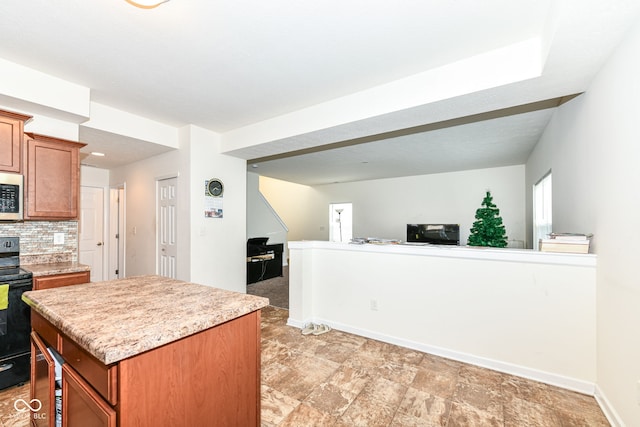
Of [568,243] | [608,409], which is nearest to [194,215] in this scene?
[568,243]

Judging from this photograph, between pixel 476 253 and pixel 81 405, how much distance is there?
2690 millimetres

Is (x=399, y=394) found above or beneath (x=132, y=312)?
beneath

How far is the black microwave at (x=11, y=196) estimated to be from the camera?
2369 mm

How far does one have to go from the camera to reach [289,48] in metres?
2.10

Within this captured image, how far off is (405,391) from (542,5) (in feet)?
8.71

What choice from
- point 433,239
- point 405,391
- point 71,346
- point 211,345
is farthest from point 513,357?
point 433,239

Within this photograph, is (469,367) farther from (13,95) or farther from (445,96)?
(13,95)

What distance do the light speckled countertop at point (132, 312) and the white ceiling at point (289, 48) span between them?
5.45 ft

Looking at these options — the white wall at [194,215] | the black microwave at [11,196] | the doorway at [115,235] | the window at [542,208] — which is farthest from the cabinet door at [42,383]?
the window at [542,208]

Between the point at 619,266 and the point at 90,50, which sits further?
the point at 90,50

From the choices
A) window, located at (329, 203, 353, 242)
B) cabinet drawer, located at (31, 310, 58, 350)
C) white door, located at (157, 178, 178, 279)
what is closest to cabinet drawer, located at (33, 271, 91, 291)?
cabinet drawer, located at (31, 310, 58, 350)

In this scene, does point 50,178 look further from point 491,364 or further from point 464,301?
point 491,364

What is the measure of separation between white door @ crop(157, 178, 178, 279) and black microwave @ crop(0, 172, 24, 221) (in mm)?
1543

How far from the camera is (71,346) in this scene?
3.60 feet
